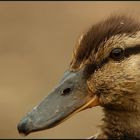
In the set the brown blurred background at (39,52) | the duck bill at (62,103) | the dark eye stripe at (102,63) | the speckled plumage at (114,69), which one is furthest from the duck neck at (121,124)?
the brown blurred background at (39,52)

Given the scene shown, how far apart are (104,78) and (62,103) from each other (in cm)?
32

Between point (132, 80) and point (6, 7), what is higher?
point (132, 80)

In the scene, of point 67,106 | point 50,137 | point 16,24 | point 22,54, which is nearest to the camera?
point 67,106

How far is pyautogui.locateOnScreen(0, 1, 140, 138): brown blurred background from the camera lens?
9844 millimetres

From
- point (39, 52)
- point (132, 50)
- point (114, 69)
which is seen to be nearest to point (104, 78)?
point (114, 69)

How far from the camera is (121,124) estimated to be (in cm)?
550

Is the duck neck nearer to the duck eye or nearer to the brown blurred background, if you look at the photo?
the duck eye

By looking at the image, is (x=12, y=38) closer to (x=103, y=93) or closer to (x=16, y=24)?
(x=16, y=24)

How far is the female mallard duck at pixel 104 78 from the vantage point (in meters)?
5.30

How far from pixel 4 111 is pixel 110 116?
4.74m

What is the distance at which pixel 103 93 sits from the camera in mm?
5363

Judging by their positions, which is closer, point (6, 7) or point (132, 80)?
point (132, 80)

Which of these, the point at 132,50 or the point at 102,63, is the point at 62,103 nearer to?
the point at 102,63

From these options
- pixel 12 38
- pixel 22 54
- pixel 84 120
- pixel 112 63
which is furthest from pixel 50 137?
pixel 112 63
